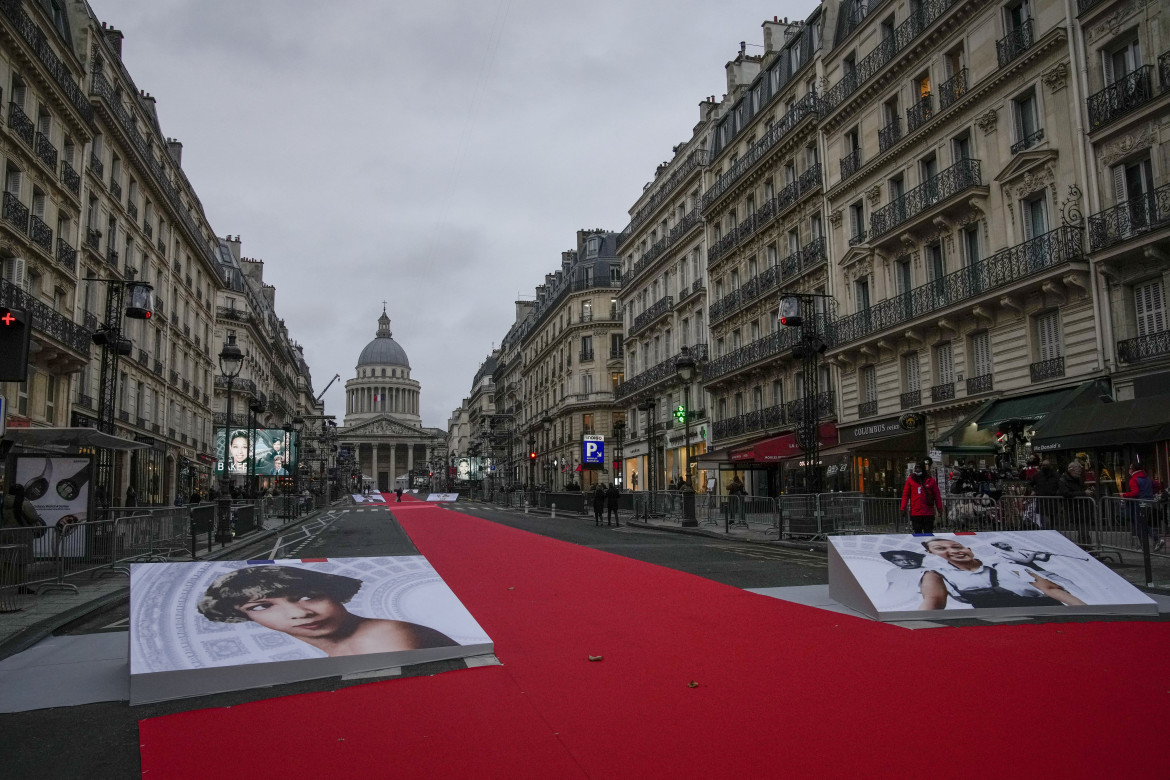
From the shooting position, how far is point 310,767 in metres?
4.01

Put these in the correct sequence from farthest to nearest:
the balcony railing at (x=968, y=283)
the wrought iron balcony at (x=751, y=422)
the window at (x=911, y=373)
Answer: the wrought iron balcony at (x=751, y=422) → the window at (x=911, y=373) → the balcony railing at (x=968, y=283)

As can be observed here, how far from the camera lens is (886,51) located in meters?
26.7

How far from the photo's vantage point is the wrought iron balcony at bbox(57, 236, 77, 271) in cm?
2808

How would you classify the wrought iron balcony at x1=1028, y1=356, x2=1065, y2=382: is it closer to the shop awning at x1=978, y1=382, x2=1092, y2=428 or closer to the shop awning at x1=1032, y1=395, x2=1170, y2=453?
the shop awning at x1=978, y1=382, x2=1092, y2=428

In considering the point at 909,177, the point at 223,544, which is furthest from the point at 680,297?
the point at 223,544

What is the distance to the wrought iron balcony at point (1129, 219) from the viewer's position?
57.8ft

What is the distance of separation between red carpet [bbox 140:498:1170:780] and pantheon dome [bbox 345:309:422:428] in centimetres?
17911

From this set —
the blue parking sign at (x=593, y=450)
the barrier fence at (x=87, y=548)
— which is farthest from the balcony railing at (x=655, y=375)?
the barrier fence at (x=87, y=548)

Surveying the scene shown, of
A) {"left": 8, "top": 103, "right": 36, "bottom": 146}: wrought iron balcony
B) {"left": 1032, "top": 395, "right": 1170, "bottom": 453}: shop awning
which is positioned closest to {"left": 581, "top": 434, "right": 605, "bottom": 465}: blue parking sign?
{"left": 8, "top": 103, "right": 36, "bottom": 146}: wrought iron balcony

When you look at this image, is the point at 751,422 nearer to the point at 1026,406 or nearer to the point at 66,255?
the point at 1026,406

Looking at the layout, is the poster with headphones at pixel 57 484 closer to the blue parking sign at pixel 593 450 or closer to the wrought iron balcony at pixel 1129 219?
the wrought iron balcony at pixel 1129 219

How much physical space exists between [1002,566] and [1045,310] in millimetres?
14867

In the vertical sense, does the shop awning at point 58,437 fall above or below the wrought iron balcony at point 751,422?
below

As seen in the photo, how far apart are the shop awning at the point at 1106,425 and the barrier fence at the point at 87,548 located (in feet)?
56.1
